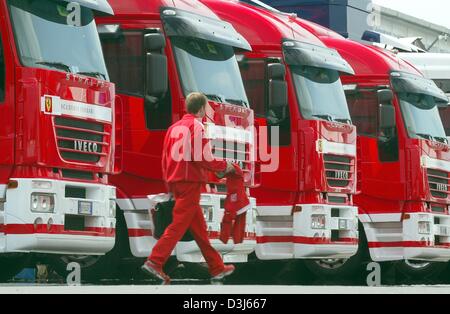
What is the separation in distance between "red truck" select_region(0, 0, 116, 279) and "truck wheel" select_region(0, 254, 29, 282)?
1 centimetres

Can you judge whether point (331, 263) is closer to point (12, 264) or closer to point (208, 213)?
point (208, 213)

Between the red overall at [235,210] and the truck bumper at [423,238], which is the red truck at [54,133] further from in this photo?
the truck bumper at [423,238]

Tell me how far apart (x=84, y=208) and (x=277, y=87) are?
4.39m

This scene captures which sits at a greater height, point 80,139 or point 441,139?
point 441,139

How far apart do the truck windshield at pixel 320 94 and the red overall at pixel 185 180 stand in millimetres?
4579

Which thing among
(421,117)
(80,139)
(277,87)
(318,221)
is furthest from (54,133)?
(421,117)

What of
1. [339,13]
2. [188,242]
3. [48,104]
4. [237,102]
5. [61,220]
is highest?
[339,13]

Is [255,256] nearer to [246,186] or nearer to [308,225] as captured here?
[308,225]

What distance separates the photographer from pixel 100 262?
15789 millimetres

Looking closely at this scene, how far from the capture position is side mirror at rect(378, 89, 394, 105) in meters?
20.4

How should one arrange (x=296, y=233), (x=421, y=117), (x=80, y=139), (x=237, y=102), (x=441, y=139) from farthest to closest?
(x=441, y=139) → (x=421, y=117) → (x=296, y=233) → (x=237, y=102) → (x=80, y=139)

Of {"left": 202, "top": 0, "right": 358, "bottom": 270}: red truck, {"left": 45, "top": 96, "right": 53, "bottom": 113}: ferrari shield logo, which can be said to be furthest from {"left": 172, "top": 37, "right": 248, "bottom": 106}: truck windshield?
{"left": 45, "top": 96, "right": 53, "bottom": 113}: ferrari shield logo
